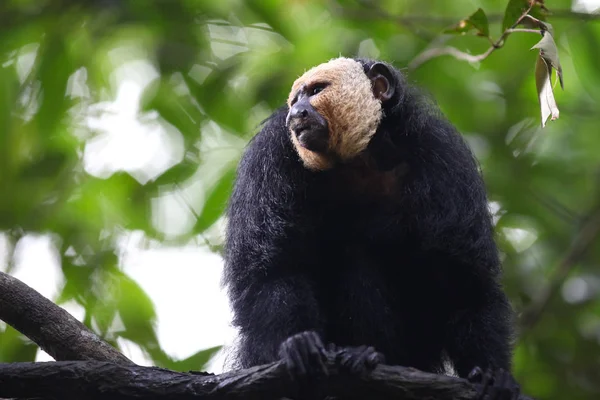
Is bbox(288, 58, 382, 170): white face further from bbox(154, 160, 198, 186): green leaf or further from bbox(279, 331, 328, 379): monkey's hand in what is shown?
bbox(154, 160, 198, 186): green leaf

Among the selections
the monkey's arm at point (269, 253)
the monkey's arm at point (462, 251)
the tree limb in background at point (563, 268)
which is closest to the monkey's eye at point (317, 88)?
the monkey's arm at point (269, 253)

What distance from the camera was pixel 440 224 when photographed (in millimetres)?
5262

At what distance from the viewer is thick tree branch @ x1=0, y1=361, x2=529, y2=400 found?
13.4 feet

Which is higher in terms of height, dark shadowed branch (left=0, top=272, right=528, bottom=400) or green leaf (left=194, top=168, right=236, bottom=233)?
green leaf (left=194, top=168, right=236, bottom=233)

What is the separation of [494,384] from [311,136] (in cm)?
188

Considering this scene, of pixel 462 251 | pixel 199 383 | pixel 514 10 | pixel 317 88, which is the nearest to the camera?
pixel 199 383

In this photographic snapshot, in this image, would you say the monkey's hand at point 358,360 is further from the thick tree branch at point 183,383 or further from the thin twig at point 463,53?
the thin twig at point 463,53

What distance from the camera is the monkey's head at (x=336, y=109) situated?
5535mm

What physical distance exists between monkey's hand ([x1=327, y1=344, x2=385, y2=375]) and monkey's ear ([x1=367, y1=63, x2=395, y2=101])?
2.18 m

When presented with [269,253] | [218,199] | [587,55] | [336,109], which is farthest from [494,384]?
[587,55]

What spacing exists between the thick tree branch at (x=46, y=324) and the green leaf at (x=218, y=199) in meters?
2.23

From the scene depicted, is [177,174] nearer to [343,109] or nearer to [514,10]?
[343,109]

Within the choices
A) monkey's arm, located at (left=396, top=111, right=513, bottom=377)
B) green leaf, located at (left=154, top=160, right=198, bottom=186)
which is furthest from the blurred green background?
monkey's arm, located at (left=396, top=111, right=513, bottom=377)

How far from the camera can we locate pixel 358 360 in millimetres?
4176
